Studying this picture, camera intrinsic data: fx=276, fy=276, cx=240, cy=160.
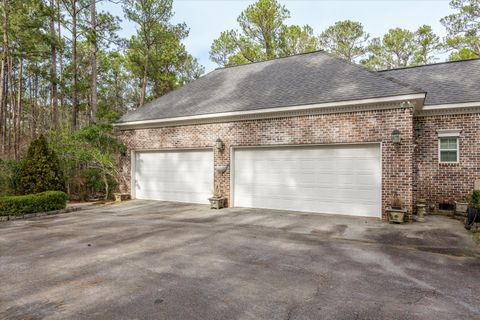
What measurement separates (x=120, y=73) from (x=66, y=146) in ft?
65.9

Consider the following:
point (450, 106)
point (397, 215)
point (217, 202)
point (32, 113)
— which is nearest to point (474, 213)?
point (397, 215)

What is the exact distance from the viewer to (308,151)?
30.0ft

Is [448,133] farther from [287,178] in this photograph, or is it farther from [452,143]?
[287,178]

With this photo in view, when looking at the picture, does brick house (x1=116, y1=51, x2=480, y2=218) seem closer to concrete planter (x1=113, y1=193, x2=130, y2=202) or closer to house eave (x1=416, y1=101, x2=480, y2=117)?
house eave (x1=416, y1=101, x2=480, y2=117)

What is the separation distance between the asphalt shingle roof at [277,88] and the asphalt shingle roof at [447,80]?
263cm

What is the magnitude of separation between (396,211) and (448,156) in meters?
3.70

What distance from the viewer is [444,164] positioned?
926 centimetres

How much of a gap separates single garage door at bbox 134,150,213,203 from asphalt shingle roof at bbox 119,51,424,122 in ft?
5.52

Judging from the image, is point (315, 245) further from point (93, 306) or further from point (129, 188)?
point (129, 188)

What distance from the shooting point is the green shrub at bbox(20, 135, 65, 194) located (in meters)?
10.2

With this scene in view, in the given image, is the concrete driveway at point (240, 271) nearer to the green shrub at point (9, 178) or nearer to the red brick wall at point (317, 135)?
the red brick wall at point (317, 135)

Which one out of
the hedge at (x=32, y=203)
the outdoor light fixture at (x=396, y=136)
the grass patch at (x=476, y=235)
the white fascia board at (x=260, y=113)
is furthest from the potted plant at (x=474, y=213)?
the hedge at (x=32, y=203)

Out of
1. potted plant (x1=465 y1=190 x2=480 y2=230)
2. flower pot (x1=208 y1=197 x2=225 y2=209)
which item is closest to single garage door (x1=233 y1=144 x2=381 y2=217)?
flower pot (x1=208 y1=197 x2=225 y2=209)

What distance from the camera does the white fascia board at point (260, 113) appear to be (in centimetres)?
774
